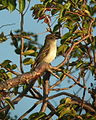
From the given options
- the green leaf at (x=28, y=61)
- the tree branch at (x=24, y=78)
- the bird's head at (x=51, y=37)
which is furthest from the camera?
the bird's head at (x=51, y=37)

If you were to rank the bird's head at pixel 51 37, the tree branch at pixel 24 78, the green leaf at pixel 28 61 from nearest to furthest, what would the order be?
1. the tree branch at pixel 24 78
2. the green leaf at pixel 28 61
3. the bird's head at pixel 51 37

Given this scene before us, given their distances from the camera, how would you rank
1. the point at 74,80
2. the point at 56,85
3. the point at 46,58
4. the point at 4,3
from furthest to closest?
the point at 46,58 < the point at 56,85 < the point at 74,80 < the point at 4,3

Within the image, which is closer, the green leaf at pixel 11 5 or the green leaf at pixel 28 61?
the green leaf at pixel 11 5

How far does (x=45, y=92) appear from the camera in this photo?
185 inches

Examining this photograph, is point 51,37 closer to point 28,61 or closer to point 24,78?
point 28,61

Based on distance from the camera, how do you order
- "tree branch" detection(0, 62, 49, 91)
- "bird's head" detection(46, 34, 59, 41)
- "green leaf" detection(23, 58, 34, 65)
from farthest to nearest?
"bird's head" detection(46, 34, 59, 41) < "green leaf" detection(23, 58, 34, 65) < "tree branch" detection(0, 62, 49, 91)

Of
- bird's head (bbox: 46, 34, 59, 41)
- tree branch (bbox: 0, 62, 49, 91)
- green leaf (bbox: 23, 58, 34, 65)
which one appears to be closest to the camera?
tree branch (bbox: 0, 62, 49, 91)

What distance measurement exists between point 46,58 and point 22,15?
2331 mm

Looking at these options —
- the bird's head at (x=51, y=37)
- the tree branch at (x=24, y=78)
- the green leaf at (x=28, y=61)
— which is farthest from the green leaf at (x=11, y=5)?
the bird's head at (x=51, y=37)

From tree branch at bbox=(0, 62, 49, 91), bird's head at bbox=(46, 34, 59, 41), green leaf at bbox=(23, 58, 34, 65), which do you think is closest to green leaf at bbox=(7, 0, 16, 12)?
tree branch at bbox=(0, 62, 49, 91)

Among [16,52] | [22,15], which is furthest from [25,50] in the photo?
[22,15]

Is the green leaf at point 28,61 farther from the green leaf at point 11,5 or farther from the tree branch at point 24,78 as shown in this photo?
the green leaf at point 11,5

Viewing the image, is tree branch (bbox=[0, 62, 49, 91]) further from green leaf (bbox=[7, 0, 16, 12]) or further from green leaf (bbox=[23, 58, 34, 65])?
green leaf (bbox=[7, 0, 16, 12])

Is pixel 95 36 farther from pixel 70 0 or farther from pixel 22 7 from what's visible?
pixel 22 7
